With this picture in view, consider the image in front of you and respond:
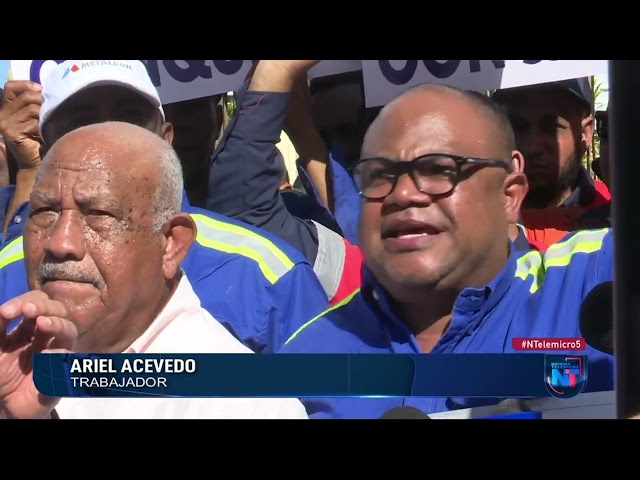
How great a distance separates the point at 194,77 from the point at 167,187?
0.42 metres

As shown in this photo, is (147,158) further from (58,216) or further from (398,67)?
(398,67)

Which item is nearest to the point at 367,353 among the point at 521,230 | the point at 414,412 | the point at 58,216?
the point at 414,412

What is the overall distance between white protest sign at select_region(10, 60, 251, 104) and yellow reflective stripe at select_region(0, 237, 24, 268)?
2.60 ft

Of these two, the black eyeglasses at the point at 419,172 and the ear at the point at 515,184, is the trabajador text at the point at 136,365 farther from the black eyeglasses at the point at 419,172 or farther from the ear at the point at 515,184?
the ear at the point at 515,184

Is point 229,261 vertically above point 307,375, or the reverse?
point 229,261

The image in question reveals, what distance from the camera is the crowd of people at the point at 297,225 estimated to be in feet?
10.1

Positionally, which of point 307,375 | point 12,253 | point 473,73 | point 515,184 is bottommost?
point 307,375

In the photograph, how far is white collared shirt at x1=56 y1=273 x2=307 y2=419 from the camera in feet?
10.4

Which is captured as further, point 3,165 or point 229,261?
point 3,165

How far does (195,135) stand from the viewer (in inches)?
124

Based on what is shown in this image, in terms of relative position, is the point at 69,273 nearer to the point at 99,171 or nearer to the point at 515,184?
the point at 99,171

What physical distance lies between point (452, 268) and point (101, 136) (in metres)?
1.40

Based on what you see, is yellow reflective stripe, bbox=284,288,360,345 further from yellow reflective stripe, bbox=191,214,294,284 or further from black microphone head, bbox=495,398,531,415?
black microphone head, bbox=495,398,531,415

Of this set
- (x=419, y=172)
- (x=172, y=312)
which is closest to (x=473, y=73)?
(x=419, y=172)
